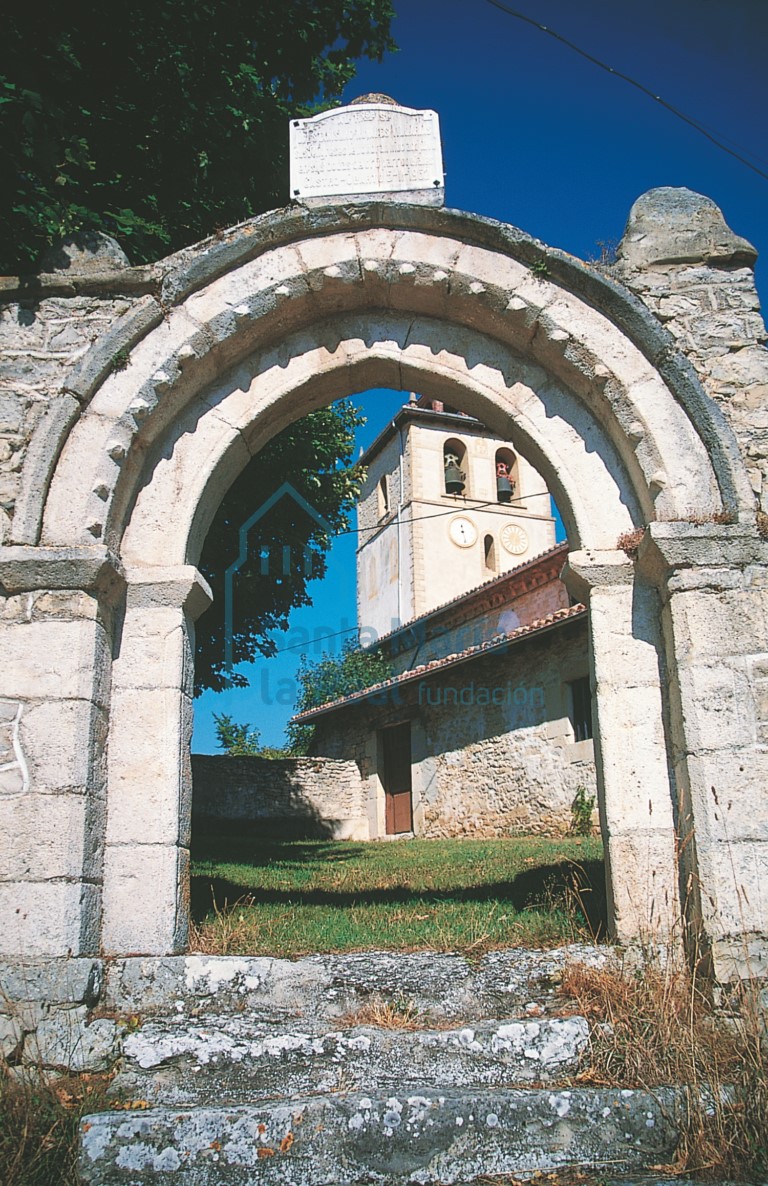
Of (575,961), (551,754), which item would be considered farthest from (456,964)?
(551,754)

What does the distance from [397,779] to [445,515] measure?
41.2 feet

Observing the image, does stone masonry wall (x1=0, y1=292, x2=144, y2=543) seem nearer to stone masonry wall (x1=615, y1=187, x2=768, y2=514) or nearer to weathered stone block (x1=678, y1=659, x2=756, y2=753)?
stone masonry wall (x1=615, y1=187, x2=768, y2=514)

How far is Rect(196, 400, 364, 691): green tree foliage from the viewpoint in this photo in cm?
973

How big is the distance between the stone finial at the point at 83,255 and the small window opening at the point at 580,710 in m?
10.5

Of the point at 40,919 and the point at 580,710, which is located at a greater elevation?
the point at 580,710

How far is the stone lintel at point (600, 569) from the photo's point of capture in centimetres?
445

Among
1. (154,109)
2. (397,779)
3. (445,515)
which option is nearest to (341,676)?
(397,779)

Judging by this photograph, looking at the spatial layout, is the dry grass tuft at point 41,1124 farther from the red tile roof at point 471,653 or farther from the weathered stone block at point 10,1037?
the red tile roof at point 471,653

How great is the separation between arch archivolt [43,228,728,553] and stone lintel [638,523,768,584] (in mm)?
142

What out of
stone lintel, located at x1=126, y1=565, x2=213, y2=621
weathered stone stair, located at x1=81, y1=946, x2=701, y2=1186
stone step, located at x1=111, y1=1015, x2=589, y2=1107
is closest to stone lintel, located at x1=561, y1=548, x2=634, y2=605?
weathered stone stair, located at x1=81, y1=946, x2=701, y2=1186

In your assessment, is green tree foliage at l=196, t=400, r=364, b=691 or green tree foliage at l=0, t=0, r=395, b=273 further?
green tree foliage at l=196, t=400, r=364, b=691

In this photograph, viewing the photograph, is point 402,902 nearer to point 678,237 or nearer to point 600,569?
point 600,569

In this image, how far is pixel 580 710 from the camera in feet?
45.4

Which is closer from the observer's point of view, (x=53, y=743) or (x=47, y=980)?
(x=47, y=980)
